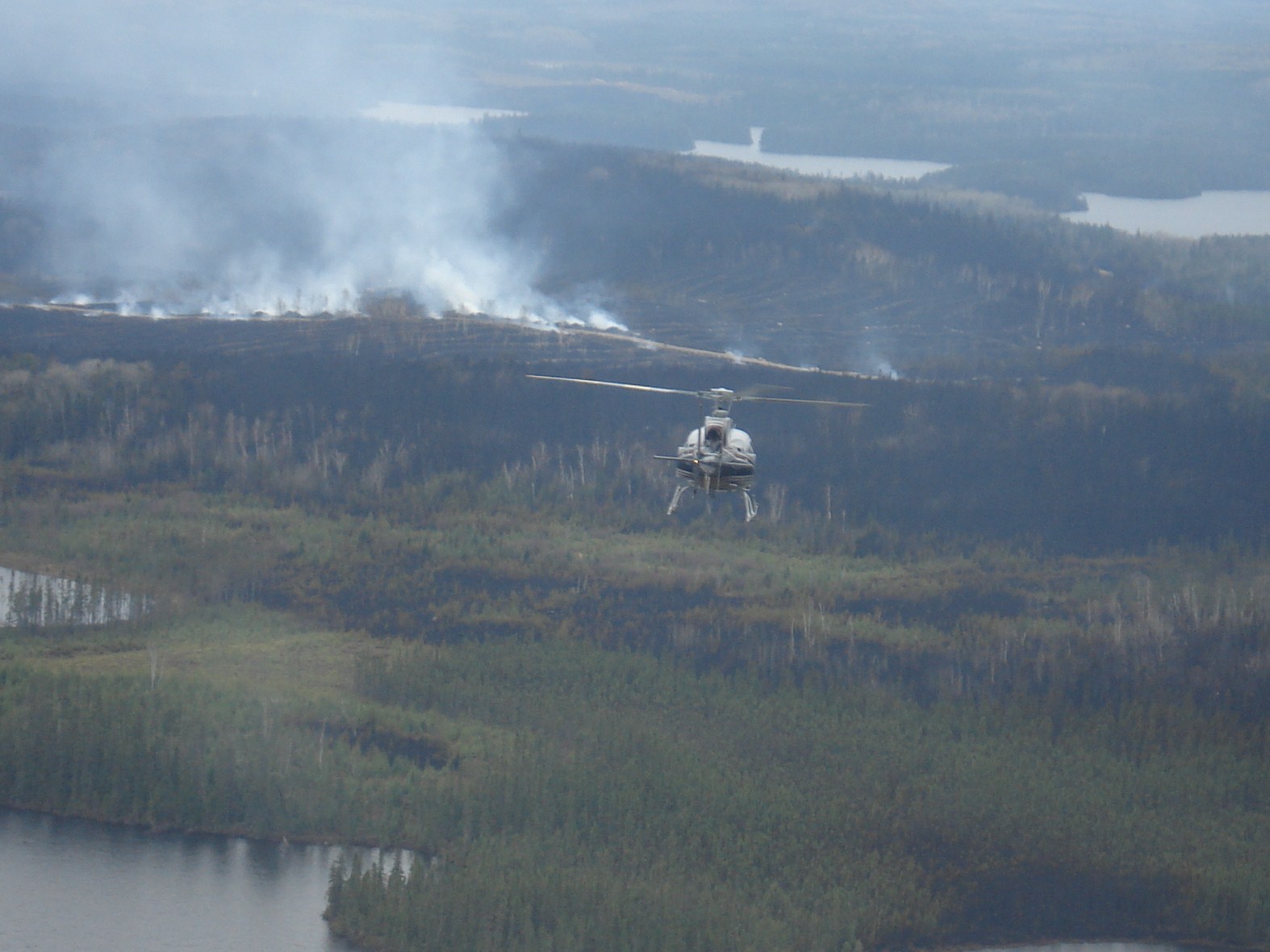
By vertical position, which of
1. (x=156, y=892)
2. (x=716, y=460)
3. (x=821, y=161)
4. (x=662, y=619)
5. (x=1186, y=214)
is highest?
(x=821, y=161)

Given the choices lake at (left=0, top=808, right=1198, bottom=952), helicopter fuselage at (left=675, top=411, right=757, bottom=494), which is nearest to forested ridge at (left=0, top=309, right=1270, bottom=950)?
lake at (left=0, top=808, right=1198, bottom=952)

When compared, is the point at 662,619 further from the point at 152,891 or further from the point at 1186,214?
the point at 1186,214

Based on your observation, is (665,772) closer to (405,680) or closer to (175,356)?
(405,680)

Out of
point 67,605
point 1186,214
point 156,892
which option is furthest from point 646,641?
point 1186,214

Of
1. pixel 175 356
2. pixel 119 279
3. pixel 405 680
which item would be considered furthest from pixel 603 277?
pixel 405 680

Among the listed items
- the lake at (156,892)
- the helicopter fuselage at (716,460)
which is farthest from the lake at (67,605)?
the helicopter fuselage at (716,460)

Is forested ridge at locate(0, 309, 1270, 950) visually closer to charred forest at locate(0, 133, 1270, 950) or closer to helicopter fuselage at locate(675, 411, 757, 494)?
charred forest at locate(0, 133, 1270, 950)
